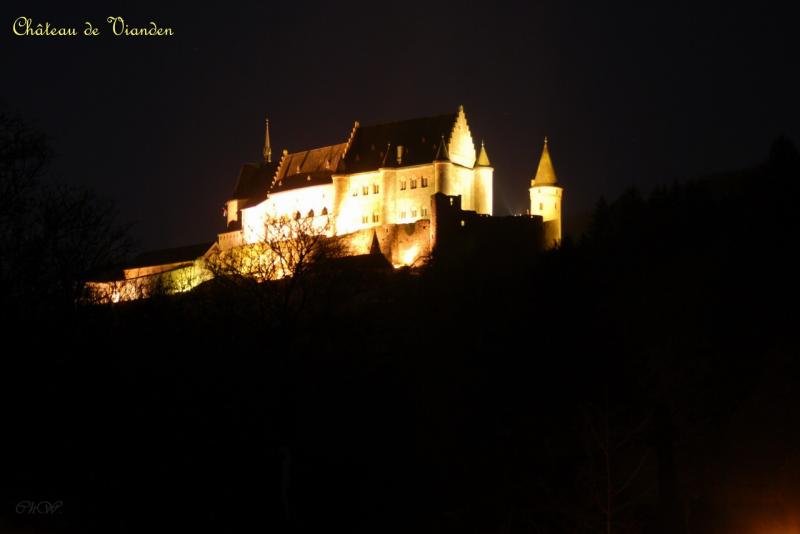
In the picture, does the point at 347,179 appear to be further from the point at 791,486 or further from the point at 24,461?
the point at 24,461

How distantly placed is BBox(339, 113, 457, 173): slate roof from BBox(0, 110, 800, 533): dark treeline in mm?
28320

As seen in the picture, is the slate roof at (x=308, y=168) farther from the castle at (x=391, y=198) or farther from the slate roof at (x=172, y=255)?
the slate roof at (x=172, y=255)

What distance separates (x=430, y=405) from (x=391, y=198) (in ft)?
126

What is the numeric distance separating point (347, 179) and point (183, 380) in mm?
50649

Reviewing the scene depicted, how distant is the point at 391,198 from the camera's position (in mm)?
71312

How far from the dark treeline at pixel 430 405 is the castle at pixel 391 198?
18630 mm

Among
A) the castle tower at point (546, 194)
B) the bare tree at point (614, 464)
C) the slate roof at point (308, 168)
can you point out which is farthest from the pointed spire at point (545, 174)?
the bare tree at point (614, 464)

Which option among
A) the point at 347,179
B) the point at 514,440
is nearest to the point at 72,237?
the point at 514,440

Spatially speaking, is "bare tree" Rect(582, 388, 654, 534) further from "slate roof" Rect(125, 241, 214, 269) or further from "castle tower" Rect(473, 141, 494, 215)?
"slate roof" Rect(125, 241, 214, 269)

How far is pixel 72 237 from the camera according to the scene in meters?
19.5

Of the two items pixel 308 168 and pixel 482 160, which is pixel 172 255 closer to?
pixel 308 168

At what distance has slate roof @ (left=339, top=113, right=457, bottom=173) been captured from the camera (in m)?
72.6

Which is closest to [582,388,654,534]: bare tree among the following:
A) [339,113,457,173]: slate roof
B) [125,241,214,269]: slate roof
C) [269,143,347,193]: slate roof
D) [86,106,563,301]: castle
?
[86,106,563,301]: castle

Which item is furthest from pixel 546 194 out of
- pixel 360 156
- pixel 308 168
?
pixel 308 168
